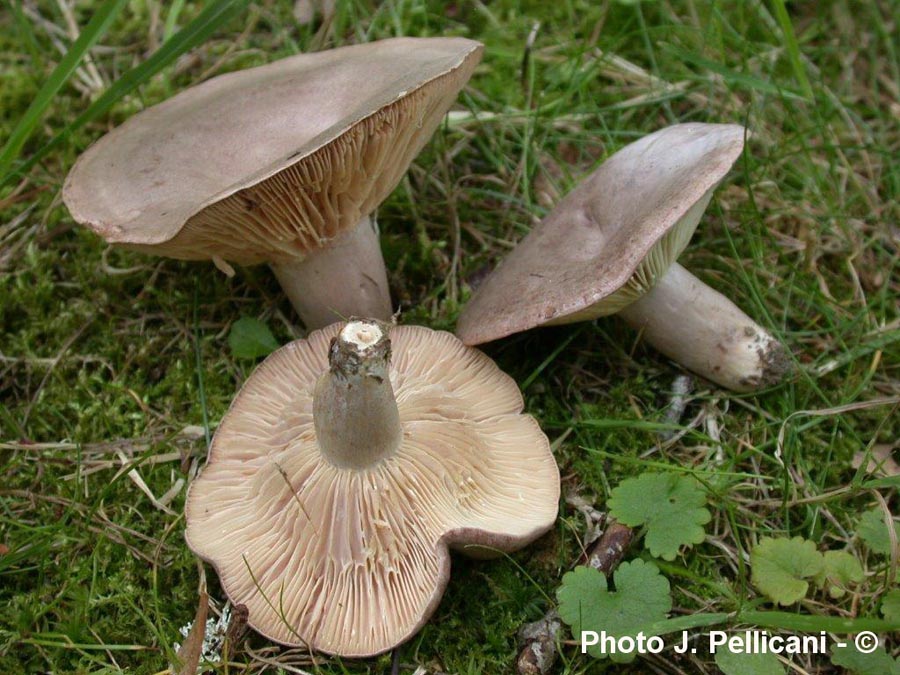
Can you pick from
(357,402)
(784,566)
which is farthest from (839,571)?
(357,402)

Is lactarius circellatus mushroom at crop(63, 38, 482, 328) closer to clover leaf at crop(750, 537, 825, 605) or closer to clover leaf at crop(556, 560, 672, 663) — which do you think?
clover leaf at crop(556, 560, 672, 663)

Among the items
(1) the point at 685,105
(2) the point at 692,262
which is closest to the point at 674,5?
(1) the point at 685,105

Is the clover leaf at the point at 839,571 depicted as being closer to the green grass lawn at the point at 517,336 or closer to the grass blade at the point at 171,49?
the green grass lawn at the point at 517,336

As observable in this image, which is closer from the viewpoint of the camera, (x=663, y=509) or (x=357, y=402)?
(x=357, y=402)

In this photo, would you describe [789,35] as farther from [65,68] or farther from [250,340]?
[65,68]

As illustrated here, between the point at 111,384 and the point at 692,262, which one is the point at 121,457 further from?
the point at 692,262

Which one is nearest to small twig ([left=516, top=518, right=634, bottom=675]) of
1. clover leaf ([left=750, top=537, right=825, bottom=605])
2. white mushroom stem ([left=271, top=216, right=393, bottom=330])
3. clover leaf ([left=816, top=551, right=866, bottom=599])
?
clover leaf ([left=750, top=537, right=825, bottom=605])

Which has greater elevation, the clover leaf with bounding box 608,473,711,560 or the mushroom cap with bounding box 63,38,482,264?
the mushroom cap with bounding box 63,38,482,264
